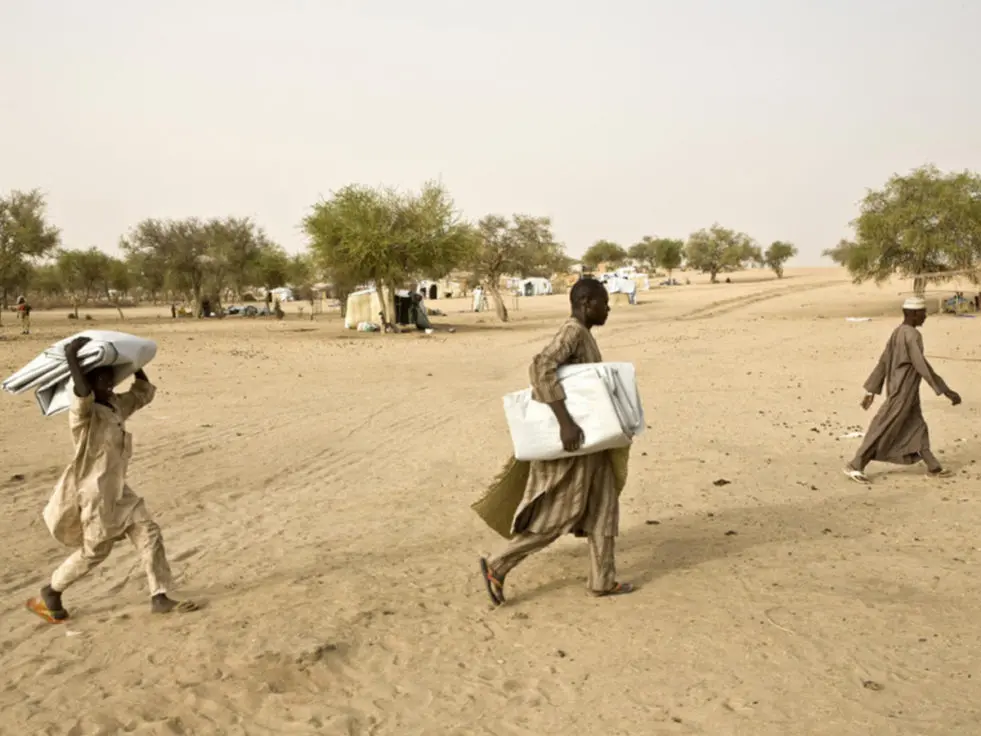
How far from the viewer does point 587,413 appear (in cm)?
403

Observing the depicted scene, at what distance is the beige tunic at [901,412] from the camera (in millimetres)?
6988

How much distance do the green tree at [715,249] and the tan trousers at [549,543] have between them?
7362 cm

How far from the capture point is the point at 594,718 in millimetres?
3258

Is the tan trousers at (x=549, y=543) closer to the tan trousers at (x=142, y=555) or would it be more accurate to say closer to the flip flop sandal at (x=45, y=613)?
the tan trousers at (x=142, y=555)

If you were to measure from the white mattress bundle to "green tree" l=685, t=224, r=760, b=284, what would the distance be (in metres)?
73.9

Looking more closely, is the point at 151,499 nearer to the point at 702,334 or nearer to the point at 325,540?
the point at 325,540

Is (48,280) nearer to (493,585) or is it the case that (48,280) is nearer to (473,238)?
(473,238)

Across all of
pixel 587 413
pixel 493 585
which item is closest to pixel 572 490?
pixel 587 413

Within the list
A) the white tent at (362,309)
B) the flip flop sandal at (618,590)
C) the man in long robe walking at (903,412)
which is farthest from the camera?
the white tent at (362,309)

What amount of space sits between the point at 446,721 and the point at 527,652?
686 mm

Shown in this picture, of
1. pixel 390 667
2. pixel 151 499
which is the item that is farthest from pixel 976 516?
pixel 151 499

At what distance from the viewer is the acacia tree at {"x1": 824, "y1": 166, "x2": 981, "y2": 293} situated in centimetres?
2916

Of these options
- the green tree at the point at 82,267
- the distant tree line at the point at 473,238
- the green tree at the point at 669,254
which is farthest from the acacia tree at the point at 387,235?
the green tree at the point at 669,254

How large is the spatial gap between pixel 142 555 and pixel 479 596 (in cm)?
183
